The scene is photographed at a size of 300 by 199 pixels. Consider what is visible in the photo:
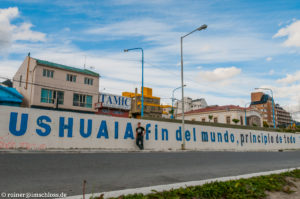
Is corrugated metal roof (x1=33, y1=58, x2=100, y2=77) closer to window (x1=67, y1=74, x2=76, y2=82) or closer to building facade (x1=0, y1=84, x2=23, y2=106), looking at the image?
window (x1=67, y1=74, x2=76, y2=82)

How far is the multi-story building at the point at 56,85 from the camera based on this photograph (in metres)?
34.1

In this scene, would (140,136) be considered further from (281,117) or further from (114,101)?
(281,117)

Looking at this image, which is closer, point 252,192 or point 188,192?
point 188,192

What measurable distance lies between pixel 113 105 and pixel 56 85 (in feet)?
35.8

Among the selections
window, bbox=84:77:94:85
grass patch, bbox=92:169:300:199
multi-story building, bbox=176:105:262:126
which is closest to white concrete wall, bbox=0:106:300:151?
grass patch, bbox=92:169:300:199

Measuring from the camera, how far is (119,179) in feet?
16.6

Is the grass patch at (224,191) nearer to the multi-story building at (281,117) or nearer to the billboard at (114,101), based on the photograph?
the billboard at (114,101)

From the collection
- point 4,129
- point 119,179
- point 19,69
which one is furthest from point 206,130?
point 19,69

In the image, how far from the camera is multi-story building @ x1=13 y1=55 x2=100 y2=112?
3412 centimetres

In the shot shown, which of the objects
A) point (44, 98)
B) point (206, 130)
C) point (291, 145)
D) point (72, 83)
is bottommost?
point (291, 145)

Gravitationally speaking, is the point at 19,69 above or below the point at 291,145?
above

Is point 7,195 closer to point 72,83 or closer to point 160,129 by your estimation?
point 160,129

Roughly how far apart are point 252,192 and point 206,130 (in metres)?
17.5

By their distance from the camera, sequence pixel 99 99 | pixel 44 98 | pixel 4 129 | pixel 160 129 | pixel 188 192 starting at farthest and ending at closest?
pixel 99 99 < pixel 44 98 < pixel 160 129 < pixel 4 129 < pixel 188 192
